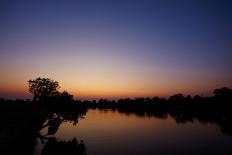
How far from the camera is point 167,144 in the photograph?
6431cm

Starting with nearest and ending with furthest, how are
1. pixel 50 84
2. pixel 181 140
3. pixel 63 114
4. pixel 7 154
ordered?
pixel 7 154 < pixel 63 114 < pixel 181 140 < pixel 50 84

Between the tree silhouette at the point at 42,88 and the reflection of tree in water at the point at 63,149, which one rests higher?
the tree silhouette at the point at 42,88

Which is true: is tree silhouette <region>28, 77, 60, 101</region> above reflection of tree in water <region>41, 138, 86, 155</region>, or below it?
above

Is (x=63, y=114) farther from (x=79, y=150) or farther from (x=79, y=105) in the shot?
(x=79, y=150)

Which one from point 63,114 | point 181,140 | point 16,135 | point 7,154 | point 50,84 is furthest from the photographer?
point 50,84

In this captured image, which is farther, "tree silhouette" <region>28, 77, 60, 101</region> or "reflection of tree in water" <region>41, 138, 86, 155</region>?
"tree silhouette" <region>28, 77, 60, 101</region>

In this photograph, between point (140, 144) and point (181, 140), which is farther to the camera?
point (181, 140)

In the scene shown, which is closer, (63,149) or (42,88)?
(63,149)

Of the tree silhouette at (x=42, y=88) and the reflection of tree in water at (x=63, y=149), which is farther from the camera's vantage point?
the tree silhouette at (x=42, y=88)

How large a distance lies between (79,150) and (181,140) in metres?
38.4

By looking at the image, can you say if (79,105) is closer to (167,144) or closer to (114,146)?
(114,146)

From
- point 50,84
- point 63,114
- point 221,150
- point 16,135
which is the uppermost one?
point 50,84

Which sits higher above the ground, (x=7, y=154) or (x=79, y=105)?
(x=79, y=105)

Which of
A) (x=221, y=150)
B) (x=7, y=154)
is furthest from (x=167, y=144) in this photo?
(x=7, y=154)
